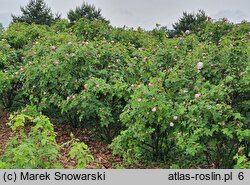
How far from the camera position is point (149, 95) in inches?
185

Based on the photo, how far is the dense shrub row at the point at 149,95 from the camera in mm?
4254

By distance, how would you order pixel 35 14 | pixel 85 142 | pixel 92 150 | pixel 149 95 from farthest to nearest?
pixel 35 14 < pixel 85 142 < pixel 92 150 < pixel 149 95

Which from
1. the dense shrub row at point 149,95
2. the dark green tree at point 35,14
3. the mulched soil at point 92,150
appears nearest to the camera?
the dense shrub row at point 149,95

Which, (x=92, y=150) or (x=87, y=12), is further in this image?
(x=87, y=12)

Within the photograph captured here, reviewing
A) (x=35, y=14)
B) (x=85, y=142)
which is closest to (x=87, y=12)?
(x=35, y=14)

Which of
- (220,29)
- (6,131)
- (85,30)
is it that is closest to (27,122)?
(6,131)

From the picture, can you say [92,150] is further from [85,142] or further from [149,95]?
[149,95]

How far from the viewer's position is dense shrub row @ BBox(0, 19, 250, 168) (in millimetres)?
4254

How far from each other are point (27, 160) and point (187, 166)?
8.31ft

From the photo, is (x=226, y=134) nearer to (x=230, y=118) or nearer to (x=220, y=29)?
(x=230, y=118)

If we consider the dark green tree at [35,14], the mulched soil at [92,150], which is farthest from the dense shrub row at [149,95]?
the dark green tree at [35,14]

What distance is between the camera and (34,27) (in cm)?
1045

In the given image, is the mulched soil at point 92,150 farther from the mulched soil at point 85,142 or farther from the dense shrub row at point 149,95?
the dense shrub row at point 149,95

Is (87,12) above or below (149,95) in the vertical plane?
above
